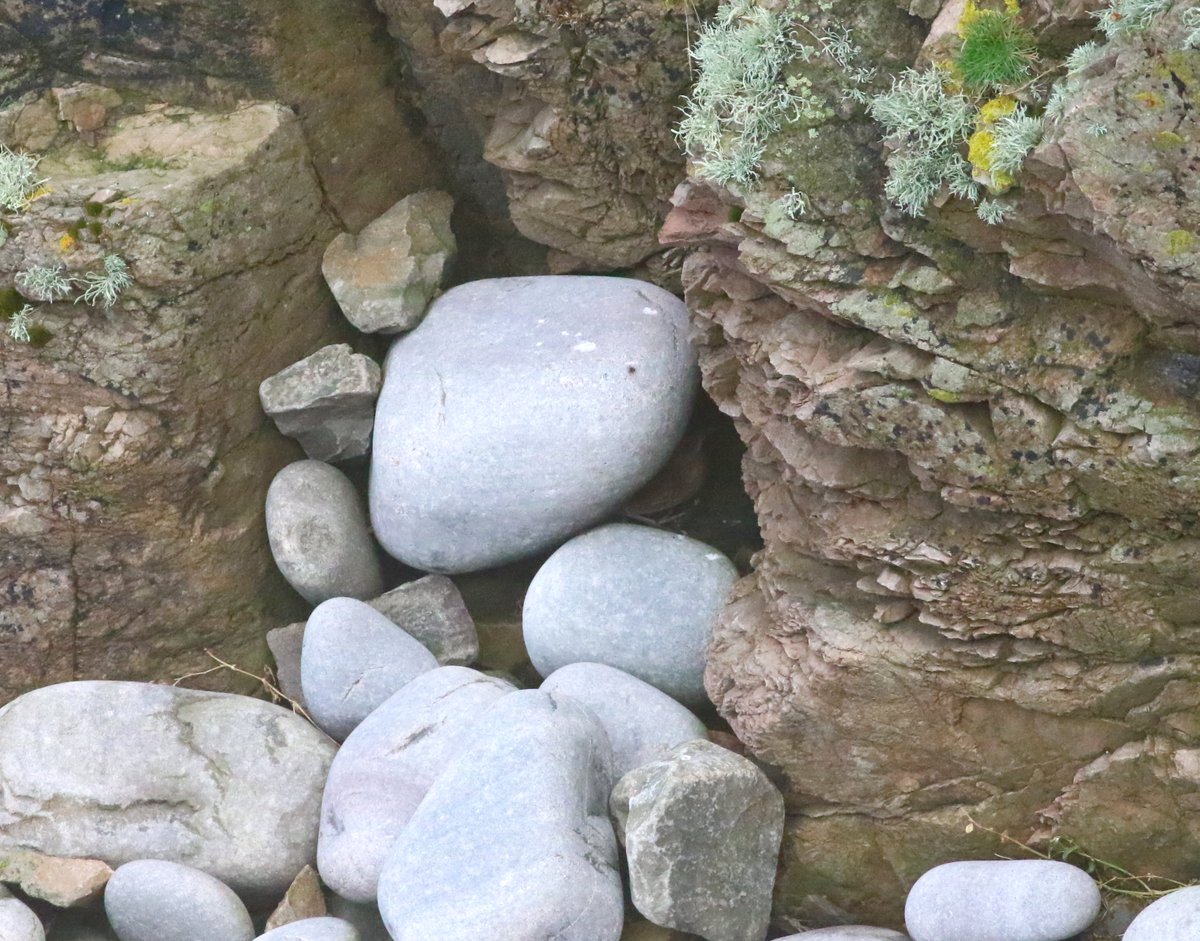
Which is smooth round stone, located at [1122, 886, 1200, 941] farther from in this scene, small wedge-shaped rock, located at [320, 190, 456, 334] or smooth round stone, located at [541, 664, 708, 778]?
small wedge-shaped rock, located at [320, 190, 456, 334]

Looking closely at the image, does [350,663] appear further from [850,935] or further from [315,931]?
[850,935]

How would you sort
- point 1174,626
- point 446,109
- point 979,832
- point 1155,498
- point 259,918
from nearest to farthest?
point 1155,498 → point 1174,626 → point 979,832 → point 259,918 → point 446,109

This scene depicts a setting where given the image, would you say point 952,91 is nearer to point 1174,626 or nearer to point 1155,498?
point 1155,498

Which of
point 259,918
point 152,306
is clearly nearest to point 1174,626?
point 259,918

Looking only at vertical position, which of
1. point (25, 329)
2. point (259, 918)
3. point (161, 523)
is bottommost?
point (259, 918)

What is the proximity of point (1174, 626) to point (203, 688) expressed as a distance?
303 centimetres

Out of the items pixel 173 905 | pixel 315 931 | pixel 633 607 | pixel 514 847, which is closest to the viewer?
pixel 514 847

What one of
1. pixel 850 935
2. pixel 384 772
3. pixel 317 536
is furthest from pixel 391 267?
pixel 850 935

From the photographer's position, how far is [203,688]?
454cm

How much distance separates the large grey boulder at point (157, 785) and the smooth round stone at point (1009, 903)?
1785 mm

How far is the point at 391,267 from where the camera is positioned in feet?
15.0

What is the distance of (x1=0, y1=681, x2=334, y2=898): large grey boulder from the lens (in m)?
3.89

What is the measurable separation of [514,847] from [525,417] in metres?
1.39

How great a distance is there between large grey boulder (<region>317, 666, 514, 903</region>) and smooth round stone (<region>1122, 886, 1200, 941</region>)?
172cm
